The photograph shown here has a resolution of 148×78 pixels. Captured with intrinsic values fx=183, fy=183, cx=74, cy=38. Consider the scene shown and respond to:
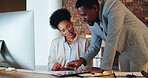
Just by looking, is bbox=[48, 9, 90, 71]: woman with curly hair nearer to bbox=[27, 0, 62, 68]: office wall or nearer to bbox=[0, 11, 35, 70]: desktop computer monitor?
bbox=[0, 11, 35, 70]: desktop computer monitor

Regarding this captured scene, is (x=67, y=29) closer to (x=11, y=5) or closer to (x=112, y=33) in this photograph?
(x=112, y=33)

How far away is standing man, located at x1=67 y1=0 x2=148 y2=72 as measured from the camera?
147 centimetres

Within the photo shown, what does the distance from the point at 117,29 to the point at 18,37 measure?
0.76m

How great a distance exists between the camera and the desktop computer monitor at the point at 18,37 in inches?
48.8

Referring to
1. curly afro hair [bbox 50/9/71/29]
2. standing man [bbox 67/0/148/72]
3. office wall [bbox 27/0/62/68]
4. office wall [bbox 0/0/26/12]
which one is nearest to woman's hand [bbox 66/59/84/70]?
standing man [bbox 67/0/148/72]

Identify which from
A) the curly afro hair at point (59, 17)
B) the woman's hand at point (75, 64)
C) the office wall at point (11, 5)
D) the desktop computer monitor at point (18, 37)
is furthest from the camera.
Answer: the office wall at point (11, 5)

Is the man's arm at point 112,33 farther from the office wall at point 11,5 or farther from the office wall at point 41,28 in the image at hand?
the office wall at point 11,5

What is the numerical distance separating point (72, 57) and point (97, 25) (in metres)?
0.61

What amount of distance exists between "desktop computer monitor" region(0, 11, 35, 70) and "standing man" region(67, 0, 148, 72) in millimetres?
534

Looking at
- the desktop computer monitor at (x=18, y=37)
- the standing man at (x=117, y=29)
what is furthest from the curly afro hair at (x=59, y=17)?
the desktop computer monitor at (x=18, y=37)

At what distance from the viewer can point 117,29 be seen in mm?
1462

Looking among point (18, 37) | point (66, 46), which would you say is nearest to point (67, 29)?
point (66, 46)

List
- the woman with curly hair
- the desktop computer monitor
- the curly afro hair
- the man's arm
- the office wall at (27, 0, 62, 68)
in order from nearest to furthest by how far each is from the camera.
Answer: the desktop computer monitor < the man's arm < the woman with curly hair < the curly afro hair < the office wall at (27, 0, 62, 68)

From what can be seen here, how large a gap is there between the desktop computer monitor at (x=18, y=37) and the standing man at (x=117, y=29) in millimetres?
534
